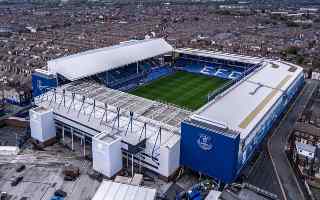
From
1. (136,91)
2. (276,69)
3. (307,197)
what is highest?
(276,69)

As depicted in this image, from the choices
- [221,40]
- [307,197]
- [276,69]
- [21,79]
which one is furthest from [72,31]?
[307,197]

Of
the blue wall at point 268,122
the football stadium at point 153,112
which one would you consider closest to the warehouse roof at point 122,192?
the football stadium at point 153,112

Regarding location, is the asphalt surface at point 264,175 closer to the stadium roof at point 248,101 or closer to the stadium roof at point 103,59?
the stadium roof at point 248,101

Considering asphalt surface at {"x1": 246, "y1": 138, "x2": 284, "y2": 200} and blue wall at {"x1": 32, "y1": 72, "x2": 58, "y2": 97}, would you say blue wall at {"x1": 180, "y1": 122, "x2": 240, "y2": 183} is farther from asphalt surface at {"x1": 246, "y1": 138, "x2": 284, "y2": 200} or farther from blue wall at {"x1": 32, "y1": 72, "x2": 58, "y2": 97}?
blue wall at {"x1": 32, "y1": 72, "x2": 58, "y2": 97}

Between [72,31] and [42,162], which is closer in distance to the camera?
[42,162]

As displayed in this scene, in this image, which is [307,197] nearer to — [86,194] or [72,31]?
[86,194]

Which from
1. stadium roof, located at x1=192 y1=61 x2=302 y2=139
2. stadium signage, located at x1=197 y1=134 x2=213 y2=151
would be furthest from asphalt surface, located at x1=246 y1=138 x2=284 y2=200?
stadium signage, located at x1=197 y1=134 x2=213 y2=151
